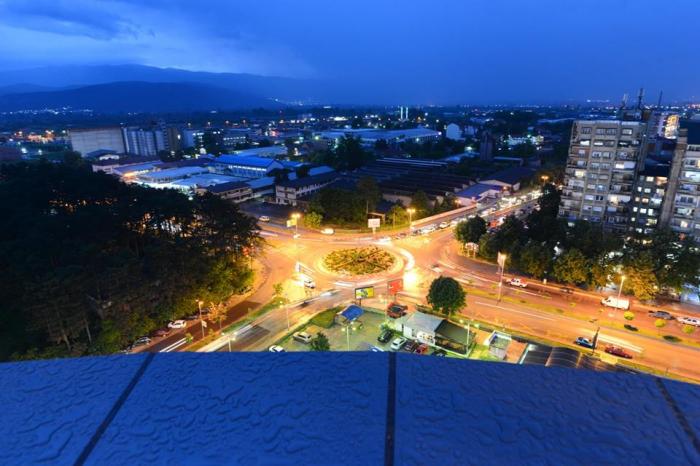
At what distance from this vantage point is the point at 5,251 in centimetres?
1424

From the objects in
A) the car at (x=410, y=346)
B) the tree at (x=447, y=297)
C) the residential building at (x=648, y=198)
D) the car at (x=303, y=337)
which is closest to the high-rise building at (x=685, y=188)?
the residential building at (x=648, y=198)

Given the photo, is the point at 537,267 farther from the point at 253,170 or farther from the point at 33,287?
the point at 253,170

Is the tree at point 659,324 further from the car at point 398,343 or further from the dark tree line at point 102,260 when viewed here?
the dark tree line at point 102,260

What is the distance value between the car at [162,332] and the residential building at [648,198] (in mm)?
24312

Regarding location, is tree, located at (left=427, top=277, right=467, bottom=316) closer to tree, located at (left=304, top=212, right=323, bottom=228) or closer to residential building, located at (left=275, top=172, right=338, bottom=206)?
tree, located at (left=304, top=212, right=323, bottom=228)

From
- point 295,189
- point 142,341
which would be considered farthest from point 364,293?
point 295,189

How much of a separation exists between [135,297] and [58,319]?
2325 mm

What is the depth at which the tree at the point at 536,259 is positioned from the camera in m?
18.2

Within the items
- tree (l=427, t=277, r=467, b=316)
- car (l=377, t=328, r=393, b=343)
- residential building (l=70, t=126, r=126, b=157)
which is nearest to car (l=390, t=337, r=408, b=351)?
car (l=377, t=328, r=393, b=343)

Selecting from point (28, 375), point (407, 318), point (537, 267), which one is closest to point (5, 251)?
point (407, 318)

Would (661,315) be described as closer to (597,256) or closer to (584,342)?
(597,256)

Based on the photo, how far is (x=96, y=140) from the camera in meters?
66.8

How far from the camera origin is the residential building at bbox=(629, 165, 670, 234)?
69.6 feet

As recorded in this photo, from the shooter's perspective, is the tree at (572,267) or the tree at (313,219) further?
the tree at (313,219)
